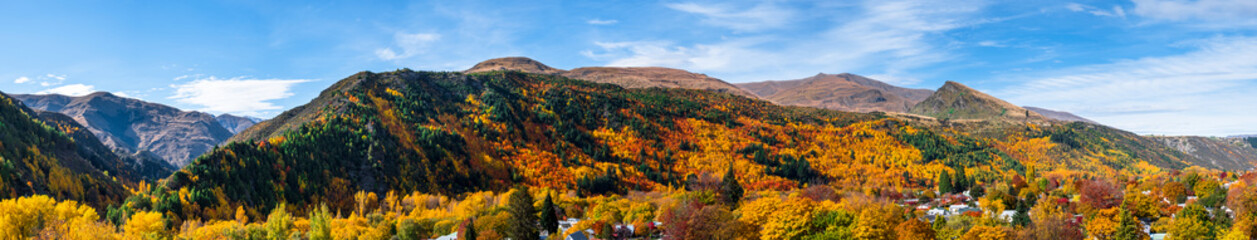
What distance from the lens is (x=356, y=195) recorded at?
6181 inches

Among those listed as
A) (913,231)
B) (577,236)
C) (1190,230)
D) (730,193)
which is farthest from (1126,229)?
(577,236)

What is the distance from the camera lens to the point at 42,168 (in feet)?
536

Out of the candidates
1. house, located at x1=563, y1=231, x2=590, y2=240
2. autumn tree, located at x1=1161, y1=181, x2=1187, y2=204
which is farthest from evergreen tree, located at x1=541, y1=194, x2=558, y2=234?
autumn tree, located at x1=1161, y1=181, x2=1187, y2=204

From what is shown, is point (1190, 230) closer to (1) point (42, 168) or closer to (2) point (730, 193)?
(2) point (730, 193)

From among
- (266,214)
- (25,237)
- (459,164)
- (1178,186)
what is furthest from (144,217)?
(1178,186)

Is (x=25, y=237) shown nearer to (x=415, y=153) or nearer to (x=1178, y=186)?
(x=415, y=153)

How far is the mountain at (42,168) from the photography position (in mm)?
144625

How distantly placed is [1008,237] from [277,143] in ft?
554

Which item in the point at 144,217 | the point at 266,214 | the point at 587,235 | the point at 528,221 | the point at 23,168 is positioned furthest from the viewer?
the point at 23,168

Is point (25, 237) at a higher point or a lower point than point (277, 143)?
lower

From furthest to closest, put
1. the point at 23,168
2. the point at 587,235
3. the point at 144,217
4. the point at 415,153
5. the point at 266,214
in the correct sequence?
the point at 415,153
the point at 23,168
the point at 266,214
the point at 144,217
the point at 587,235

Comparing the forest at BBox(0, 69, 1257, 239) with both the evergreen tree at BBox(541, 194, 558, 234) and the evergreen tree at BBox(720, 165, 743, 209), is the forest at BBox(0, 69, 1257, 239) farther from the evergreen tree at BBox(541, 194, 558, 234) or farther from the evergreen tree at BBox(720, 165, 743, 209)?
the evergreen tree at BBox(720, 165, 743, 209)

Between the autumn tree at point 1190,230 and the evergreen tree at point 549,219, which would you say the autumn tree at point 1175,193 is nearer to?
the autumn tree at point 1190,230

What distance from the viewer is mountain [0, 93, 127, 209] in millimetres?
144625
